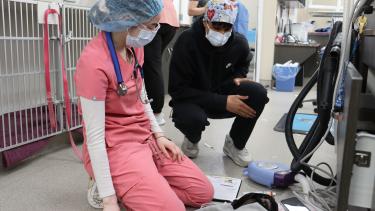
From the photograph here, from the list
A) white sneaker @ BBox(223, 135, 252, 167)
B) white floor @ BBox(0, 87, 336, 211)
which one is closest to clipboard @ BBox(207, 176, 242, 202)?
white floor @ BBox(0, 87, 336, 211)

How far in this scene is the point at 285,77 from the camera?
4043 millimetres

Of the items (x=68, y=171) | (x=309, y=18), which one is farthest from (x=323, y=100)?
(x=309, y=18)

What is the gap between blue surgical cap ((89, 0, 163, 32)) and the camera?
1.08 m

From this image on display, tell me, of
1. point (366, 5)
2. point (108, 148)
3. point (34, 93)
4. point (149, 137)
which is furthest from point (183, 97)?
point (366, 5)

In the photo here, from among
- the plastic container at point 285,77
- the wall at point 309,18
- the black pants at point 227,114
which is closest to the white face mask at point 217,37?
the black pants at point 227,114

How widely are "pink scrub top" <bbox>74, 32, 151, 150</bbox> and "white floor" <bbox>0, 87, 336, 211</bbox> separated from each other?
327 millimetres

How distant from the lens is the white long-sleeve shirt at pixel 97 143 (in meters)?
1.06

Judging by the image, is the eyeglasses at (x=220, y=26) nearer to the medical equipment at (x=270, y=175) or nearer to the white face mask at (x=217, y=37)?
the white face mask at (x=217, y=37)

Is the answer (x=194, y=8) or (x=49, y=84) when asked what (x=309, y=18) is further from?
(x=49, y=84)

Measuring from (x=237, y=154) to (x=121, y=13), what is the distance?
0.96 meters

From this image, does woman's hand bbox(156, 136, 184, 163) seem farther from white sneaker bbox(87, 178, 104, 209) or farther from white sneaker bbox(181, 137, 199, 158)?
white sneaker bbox(181, 137, 199, 158)

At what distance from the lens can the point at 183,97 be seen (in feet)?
5.56

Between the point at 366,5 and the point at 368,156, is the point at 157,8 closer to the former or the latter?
the point at 366,5

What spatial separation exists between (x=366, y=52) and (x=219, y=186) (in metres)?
0.72
